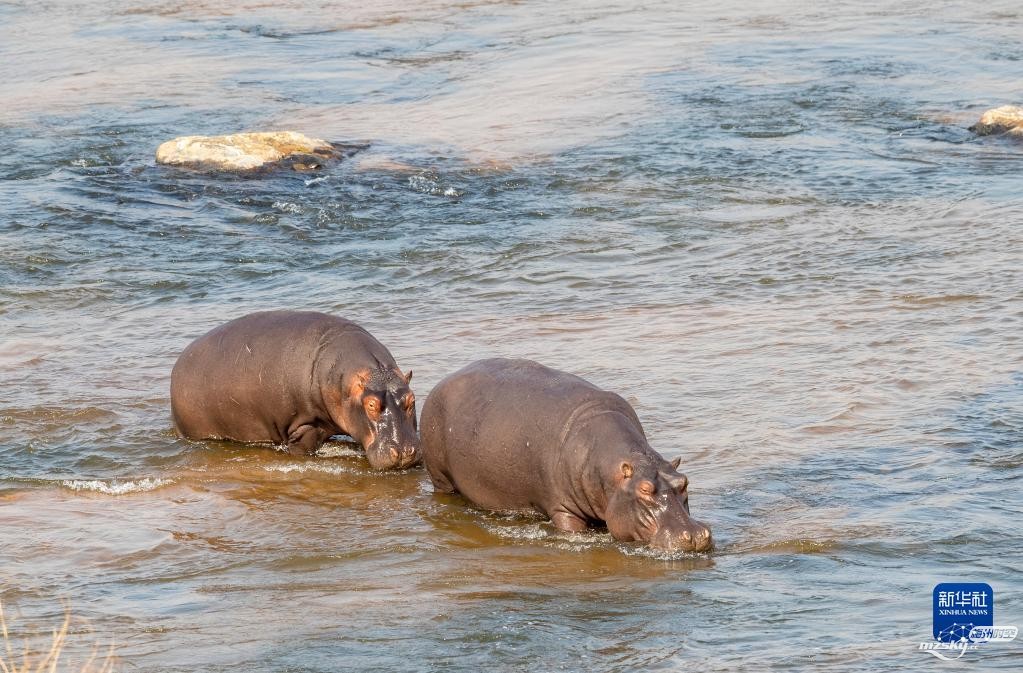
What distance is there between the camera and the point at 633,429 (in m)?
7.59

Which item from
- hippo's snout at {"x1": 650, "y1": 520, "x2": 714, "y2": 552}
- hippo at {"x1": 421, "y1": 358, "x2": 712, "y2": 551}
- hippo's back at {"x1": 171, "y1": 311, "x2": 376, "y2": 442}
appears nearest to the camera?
hippo's snout at {"x1": 650, "y1": 520, "x2": 714, "y2": 552}

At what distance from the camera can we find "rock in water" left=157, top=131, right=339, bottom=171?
16297mm

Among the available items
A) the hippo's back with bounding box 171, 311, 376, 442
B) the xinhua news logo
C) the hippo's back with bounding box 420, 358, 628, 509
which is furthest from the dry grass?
the xinhua news logo

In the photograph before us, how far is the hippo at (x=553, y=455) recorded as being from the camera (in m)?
7.21

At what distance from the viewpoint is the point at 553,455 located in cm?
758

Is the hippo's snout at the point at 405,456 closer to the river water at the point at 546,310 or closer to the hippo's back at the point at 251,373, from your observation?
the river water at the point at 546,310

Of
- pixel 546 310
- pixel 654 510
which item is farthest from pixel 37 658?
pixel 546 310

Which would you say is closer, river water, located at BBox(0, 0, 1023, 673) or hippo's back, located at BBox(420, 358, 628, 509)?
river water, located at BBox(0, 0, 1023, 673)

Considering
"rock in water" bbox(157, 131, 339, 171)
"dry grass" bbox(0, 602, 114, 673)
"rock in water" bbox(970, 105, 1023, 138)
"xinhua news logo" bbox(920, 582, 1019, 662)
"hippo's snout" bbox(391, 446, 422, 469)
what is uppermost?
"rock in water" bbox(157, 131, 339, 171)

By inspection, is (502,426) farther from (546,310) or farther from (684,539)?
(546,310)

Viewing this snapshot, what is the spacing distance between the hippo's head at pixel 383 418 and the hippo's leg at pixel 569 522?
1289mm

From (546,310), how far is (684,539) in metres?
5.14

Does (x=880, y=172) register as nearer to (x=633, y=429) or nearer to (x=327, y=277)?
(x=327, y=277)

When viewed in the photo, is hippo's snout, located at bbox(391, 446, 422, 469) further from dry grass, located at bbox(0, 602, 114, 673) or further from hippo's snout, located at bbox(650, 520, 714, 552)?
dry grass, located at bbox(0, 602, 114, 673)
